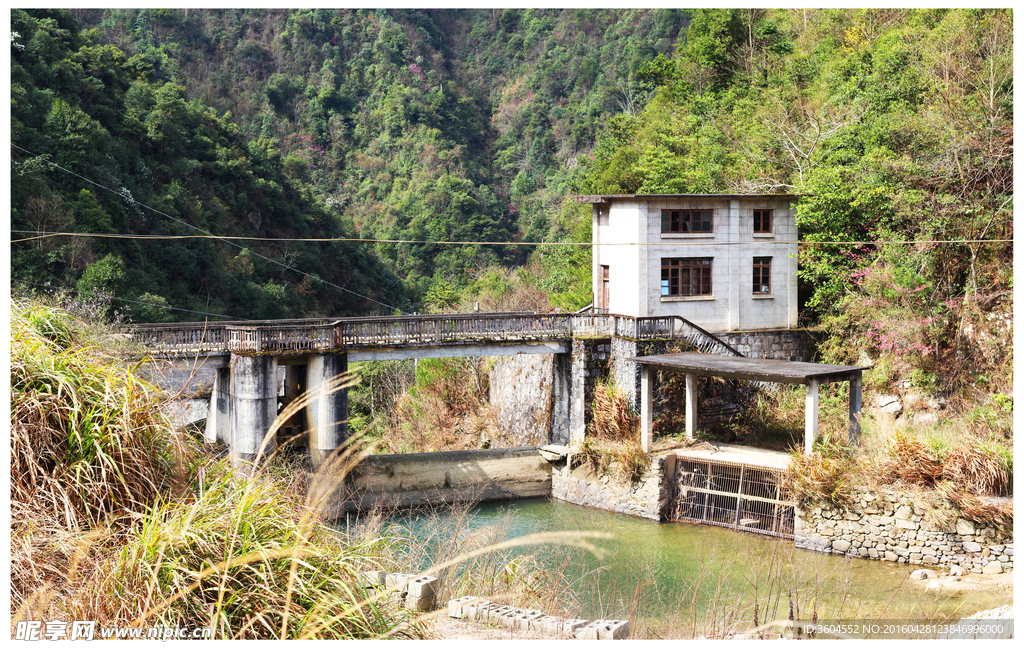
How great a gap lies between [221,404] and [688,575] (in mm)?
11652

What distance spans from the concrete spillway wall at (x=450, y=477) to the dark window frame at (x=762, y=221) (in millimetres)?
8725

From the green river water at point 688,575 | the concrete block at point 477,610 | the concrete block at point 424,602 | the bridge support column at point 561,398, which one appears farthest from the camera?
the bridge support column at point 561,398

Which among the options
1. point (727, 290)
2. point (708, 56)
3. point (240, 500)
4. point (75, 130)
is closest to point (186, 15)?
point (75, 130)

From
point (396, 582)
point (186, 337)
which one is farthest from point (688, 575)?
point (186, 337)

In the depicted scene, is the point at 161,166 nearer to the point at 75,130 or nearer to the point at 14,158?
the point at 75,130

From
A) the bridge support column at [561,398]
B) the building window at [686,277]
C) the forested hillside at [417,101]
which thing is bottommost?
the bridge support column at [561,398]

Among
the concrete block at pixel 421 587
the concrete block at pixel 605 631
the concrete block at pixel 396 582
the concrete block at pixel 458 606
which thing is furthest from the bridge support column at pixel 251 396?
the concrete block at pixel 605 631

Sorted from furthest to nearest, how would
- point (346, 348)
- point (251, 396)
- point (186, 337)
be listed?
point (346, 348)
point (251, 396)
point (186, 337)

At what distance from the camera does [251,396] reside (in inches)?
835

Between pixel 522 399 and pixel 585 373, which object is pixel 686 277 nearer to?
pixel 585 373

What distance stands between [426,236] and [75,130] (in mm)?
26209

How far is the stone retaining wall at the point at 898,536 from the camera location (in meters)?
16.5

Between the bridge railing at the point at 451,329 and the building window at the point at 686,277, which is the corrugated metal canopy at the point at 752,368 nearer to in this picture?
the building window at the point at 686,277

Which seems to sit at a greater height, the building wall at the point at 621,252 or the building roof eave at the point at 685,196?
the building roof eave at the point at 685,196
